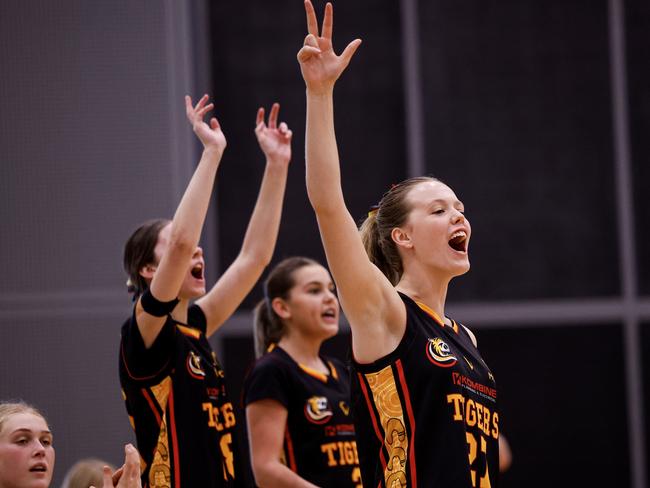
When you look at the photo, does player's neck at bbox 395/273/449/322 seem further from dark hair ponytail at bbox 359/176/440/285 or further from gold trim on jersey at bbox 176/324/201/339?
gold trim on jersey at bbox 176/324/201/339

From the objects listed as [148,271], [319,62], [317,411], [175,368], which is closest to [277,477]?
[317,411]

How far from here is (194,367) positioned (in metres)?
3.03

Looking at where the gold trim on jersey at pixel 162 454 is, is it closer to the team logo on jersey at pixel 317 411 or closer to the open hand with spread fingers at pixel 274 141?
the team logo on jersey at pixel 317 411

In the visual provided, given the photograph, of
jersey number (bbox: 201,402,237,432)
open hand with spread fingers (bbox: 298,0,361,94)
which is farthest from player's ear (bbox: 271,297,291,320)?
open hand with spread fingers (bbox: 298,0,361,94)

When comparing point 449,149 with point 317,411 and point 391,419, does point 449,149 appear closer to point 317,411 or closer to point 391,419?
point 317,411

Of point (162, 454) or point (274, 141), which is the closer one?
point (162, 454)

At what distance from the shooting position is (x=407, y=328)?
2.38 metres

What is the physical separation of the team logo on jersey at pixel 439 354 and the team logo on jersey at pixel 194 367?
Result: 897mm

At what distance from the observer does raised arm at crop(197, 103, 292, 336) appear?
3475 millimetres

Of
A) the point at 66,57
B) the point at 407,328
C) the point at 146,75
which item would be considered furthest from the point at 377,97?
the point at 407,328

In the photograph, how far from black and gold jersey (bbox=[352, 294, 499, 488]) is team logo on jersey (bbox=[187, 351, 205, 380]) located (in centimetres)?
73

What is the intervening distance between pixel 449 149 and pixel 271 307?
93.2 inches

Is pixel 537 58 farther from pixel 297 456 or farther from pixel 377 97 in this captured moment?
pixel 297 456

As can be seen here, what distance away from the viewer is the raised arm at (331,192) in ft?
7.34
